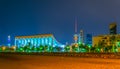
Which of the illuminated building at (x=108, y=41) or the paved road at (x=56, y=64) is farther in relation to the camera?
the illuminated building at (x=108, y=41)

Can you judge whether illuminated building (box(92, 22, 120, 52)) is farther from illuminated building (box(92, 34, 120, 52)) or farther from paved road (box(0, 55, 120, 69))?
paved road (box(0, 55, 120, 69))

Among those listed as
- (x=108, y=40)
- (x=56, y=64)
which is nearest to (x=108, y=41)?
(x=108, y=40)

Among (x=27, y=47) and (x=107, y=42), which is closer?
(x=107, y=42)

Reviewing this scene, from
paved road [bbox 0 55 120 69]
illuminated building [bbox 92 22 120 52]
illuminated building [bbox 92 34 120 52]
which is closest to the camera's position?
paved road [bbox 0 55 120 69]

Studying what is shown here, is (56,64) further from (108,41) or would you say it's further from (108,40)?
(108,40)

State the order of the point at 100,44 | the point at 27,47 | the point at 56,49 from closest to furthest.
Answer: the point at 100,44 → the point at 56,49 → the point at 27,47

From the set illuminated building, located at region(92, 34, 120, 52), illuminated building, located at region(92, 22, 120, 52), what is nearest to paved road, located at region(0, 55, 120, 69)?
illuminated building, located at region(92, 22, 120, 52)

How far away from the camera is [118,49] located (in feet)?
465

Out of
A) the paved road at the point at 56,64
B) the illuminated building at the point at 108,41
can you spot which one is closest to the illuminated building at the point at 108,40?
the illuminated building at the point at 108,41

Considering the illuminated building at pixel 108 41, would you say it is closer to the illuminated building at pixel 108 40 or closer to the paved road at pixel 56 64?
the illuminated building at pixel 108 40

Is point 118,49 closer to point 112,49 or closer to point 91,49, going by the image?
point 112,49

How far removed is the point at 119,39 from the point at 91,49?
1462cm

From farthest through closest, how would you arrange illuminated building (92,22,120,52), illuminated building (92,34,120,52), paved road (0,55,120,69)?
illuminated building (92,34,120,52) → illuminated building (92,22,120,52) → paved road (0,55,120,69)

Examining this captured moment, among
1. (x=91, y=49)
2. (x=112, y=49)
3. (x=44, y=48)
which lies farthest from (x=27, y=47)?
(x=112, y=49)
